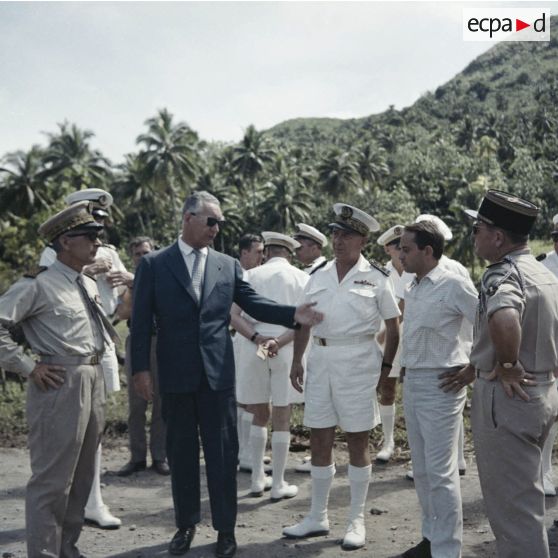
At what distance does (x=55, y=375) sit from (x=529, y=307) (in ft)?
9.16

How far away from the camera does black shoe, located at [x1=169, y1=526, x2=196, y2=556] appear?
5.12 metres

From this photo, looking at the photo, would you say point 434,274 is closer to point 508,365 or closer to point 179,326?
point 508,365

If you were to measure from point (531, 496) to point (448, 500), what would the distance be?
3.16ft

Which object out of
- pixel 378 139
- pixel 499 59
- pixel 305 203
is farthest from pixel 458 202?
pixel 499 59

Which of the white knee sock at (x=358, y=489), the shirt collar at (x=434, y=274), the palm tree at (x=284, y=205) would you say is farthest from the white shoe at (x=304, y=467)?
the palm tree at (x=284, y=205)

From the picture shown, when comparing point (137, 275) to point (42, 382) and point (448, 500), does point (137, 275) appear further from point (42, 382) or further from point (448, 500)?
point (448, 500)

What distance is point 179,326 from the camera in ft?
16.7

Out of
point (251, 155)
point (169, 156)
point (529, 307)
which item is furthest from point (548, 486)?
point (251, 155)

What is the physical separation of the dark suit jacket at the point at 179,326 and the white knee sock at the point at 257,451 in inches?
63.6

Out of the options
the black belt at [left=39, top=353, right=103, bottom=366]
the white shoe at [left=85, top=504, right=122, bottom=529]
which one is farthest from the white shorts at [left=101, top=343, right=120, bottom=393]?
the black belt at [left=39, top=353, right=103, bottom=366]

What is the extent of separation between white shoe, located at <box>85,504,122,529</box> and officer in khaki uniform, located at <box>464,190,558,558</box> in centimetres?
307

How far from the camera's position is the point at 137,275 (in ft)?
17.1

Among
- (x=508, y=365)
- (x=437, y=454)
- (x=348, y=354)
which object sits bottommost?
(x=437, y=454)

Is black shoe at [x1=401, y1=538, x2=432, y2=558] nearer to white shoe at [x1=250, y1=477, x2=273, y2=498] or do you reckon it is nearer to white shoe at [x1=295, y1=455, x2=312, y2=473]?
white shoe at [x1=250, y1=477, x2=273, y2=498]
